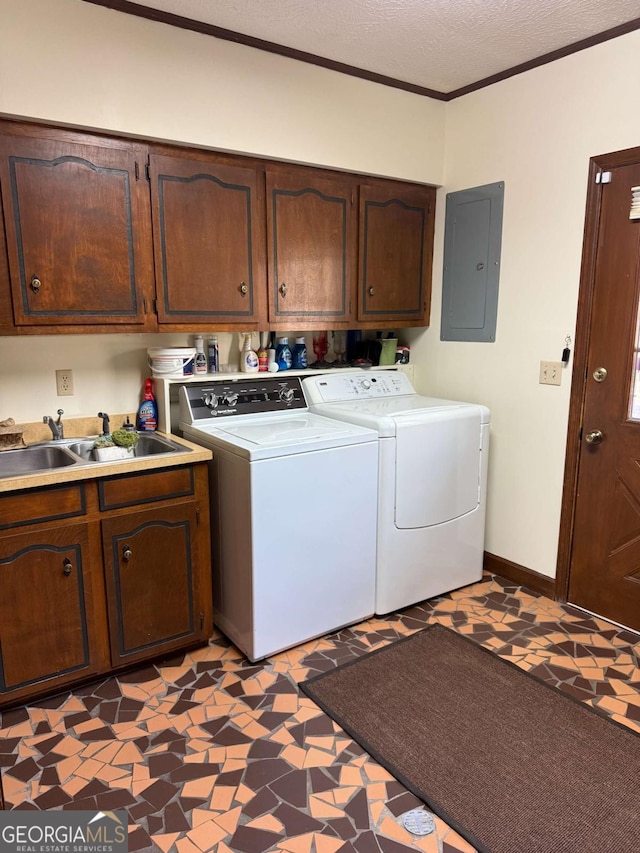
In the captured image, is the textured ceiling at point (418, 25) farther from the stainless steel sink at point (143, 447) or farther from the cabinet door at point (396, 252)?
the stainless steel sink at point (143, 447)

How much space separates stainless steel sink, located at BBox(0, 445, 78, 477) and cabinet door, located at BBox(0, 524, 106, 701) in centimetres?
37

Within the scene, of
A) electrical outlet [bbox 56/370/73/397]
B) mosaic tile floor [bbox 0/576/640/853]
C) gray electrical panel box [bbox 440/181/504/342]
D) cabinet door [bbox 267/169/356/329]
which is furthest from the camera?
gray electrical panel box [bbox 440/181/504/342]

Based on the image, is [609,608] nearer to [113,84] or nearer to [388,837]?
[388,837]

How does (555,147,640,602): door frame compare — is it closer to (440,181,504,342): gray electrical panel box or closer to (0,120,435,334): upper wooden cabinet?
(440,181,504,342): gray electrical panel box

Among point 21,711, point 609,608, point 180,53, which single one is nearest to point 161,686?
point 21,711

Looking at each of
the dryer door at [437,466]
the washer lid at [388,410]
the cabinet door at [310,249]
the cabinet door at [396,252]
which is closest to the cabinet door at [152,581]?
the washer lid at [388,410]

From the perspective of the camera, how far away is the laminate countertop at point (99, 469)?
1.91m

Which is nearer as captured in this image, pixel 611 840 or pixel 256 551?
pixel 611 840

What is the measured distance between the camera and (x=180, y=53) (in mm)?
2277

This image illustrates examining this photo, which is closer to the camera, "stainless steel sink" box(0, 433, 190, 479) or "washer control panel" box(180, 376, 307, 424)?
"stainless steel sink" box(0, 433, 190, 479)

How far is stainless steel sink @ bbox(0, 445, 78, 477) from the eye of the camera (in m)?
2.30

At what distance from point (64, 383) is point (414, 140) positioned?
7.02 feet

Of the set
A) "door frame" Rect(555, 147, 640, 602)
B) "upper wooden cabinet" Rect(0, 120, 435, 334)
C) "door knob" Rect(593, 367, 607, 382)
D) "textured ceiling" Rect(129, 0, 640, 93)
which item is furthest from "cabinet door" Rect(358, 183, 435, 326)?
"door knob" Rect(593, 367, 607, 382)

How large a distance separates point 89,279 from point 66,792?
1.74 meters
